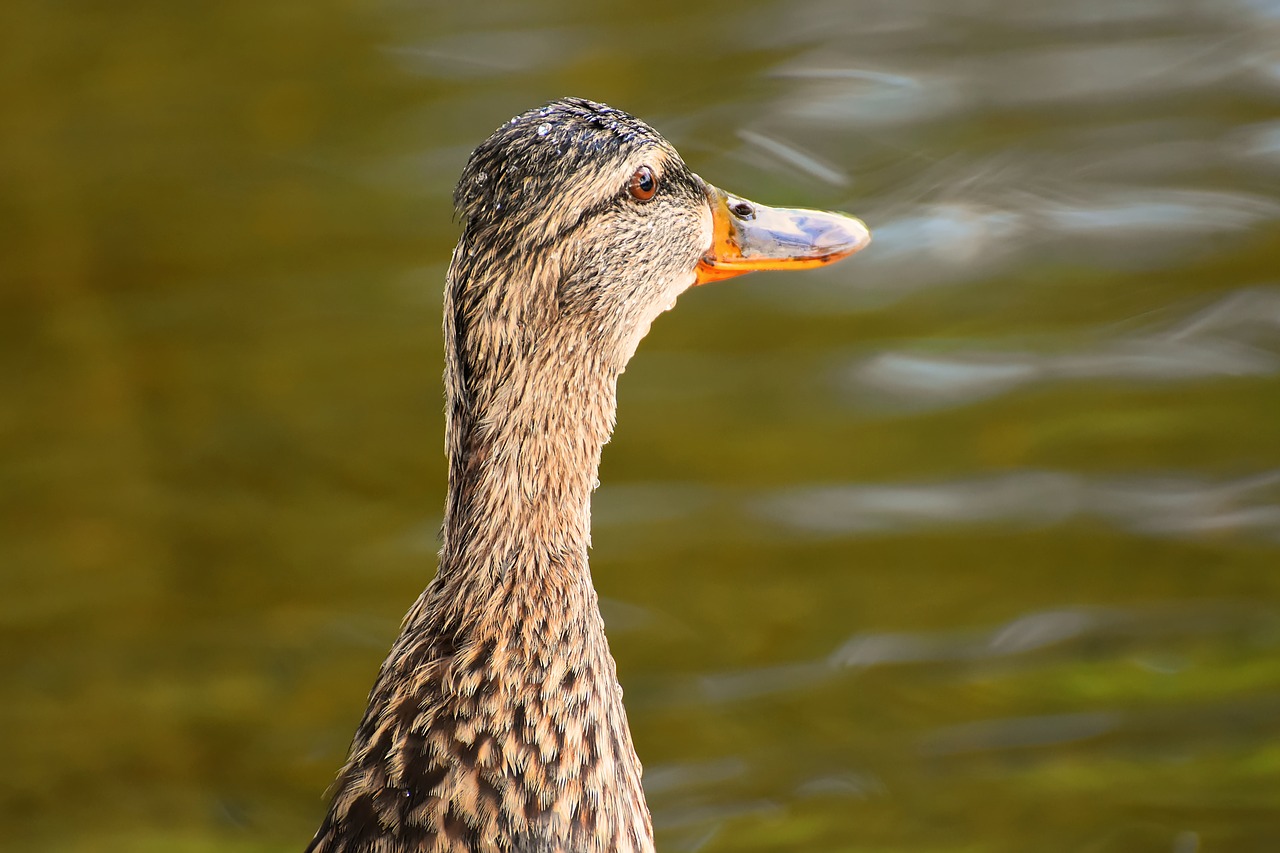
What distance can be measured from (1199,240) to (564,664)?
3.02 m

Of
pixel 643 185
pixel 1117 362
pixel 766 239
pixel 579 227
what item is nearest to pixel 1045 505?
pixel 1117 362

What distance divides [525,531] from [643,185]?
57 centimetres

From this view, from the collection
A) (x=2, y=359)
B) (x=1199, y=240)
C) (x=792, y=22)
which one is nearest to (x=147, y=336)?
(x=2, y=359)

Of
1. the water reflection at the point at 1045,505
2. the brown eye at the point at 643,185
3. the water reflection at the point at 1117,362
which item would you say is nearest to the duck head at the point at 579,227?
the brown eye at the point at 643,185

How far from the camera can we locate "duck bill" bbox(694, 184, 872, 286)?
2.78 metres

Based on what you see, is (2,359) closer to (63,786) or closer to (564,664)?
(63,786)

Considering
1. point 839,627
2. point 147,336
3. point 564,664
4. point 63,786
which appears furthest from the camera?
point 147,336

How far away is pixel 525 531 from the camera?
99.7 inches

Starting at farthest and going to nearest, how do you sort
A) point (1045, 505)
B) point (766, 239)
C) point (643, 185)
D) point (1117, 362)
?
point (1117, 362), point (1045, 505), point (766, 239), point (643, 185)

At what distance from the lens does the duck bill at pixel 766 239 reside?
2781 mm

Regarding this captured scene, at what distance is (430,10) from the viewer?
16.3 ft

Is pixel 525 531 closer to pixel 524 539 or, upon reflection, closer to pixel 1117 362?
pixel 524 539

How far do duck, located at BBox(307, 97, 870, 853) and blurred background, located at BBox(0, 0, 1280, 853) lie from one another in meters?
1.39

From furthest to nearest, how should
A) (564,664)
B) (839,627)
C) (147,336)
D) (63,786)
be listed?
(147,336) < (839,627) < (63,786) < (564,664)
